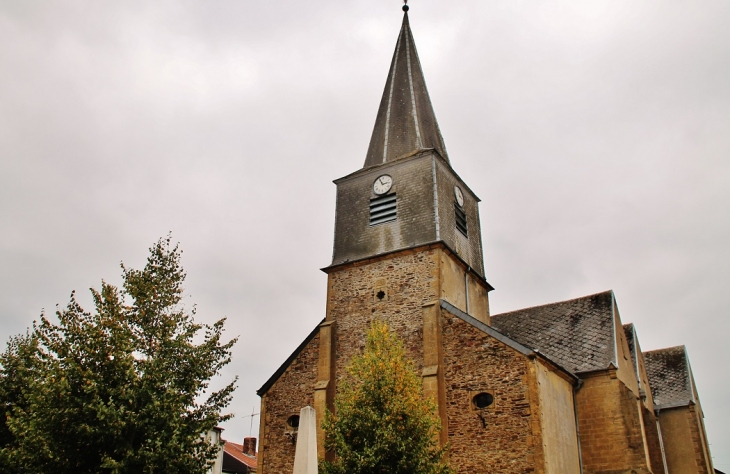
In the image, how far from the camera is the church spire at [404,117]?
23.8 m

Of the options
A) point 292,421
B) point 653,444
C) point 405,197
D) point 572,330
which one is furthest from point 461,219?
point 653,444

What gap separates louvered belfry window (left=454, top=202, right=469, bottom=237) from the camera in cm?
2259

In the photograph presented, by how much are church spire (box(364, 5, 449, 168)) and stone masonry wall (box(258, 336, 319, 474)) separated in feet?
25.0

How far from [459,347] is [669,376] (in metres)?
13.9

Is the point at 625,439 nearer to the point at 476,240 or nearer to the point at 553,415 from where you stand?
the point at 553,415

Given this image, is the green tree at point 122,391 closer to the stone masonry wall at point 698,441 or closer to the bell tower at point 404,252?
the bell tower at point 404,252

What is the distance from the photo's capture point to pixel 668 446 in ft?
82.4

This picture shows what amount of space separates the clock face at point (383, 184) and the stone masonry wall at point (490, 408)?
19.4 feet

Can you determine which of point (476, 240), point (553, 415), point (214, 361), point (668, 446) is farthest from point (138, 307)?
point (668, 446)

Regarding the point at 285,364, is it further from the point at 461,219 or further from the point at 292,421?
the point at 461,219

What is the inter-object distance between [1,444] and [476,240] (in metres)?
16.3

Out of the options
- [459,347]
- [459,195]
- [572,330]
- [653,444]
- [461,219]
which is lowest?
[653,444]

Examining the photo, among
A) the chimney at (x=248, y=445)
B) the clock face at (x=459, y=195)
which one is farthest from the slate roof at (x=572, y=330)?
the chimney at (x=248, y=445)

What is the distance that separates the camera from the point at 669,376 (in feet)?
90.1
